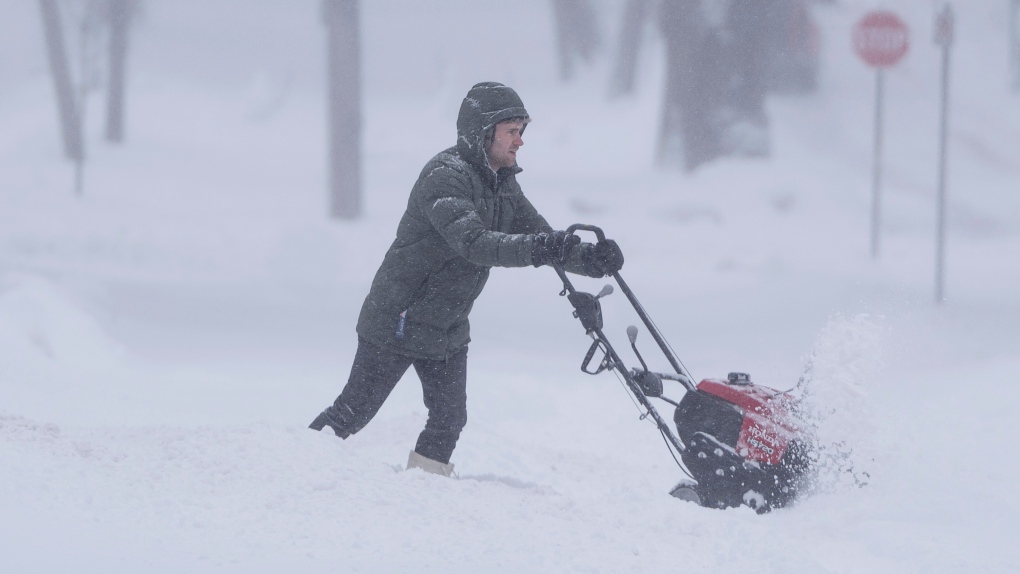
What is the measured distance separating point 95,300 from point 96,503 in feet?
22.4

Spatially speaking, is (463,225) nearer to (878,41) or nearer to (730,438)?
(730,438)

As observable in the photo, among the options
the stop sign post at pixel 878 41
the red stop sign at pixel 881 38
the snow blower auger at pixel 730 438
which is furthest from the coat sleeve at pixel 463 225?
the red stop sign at pixel 881 38

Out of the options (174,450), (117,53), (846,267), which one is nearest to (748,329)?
(846,267)

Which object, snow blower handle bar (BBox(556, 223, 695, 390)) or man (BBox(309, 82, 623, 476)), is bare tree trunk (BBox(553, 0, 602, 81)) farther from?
man (BBox(309, 82, 623, 476))

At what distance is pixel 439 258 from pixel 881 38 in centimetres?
803

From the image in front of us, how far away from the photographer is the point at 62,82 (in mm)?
Answer: 14734

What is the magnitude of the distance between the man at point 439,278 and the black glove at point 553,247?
0.18 m

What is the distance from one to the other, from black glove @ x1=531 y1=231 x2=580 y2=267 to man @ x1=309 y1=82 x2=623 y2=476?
0.18 meters

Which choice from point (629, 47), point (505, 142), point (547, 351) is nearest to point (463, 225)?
point (505, 142)

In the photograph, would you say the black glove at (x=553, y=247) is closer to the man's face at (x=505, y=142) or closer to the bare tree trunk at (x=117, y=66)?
the man's face at (x=505, y=142)

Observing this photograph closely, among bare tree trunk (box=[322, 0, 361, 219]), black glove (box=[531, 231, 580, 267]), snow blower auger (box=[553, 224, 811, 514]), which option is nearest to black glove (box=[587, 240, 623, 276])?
black glove (box=[531, 231, 580, 267])

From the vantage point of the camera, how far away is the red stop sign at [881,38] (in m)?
9.81

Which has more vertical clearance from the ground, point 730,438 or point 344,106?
point 344,106

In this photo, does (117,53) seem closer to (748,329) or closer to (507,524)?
(748,329)
